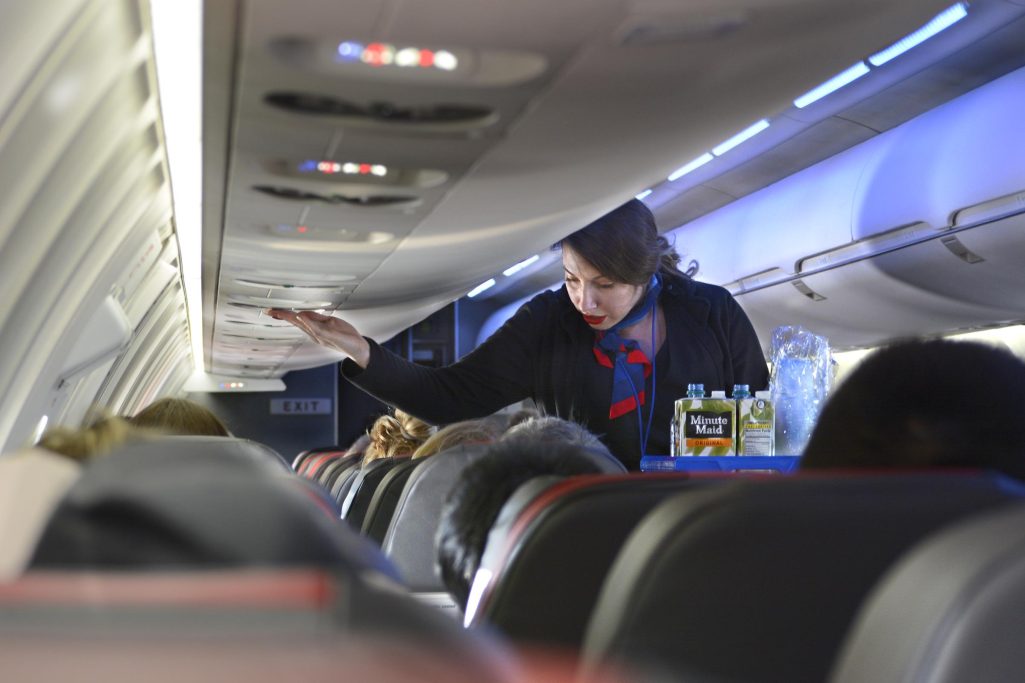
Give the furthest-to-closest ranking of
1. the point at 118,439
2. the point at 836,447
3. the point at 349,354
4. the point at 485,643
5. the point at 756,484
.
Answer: the point at 349,354, the point at 118,439, the point at 836,447, the point at 756,484, the point at 485,643

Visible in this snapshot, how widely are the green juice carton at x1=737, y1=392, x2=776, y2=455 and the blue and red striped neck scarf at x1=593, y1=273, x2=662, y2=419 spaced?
0.69 m

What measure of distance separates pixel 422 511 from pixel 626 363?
3.88 feet

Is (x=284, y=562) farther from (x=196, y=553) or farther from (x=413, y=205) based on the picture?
(x=413, y=205)

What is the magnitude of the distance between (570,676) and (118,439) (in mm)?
1406

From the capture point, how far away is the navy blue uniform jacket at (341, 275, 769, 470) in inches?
172

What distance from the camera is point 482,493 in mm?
1718

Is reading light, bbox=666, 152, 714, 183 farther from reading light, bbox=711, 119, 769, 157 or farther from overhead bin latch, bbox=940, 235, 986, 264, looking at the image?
overhead bin latch, bbox=940, 235, 986, 264

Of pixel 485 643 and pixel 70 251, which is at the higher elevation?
pixel 70 251

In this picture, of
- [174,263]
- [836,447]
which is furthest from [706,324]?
[174,263]

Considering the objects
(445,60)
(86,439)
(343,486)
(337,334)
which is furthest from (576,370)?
(86,439)

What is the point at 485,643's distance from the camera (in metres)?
0.70

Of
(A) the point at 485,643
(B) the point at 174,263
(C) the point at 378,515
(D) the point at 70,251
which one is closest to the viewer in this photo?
(A) the point at 485,643

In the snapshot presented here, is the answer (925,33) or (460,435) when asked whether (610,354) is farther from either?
(925,33)

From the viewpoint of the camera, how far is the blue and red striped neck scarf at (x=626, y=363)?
4.36 metres
